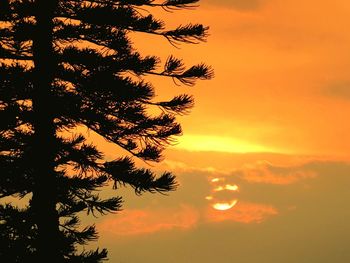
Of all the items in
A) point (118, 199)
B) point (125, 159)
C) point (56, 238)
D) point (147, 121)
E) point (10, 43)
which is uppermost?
point (10, 43)

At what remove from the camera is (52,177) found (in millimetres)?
9391

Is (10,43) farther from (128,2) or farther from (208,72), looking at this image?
(208,72)

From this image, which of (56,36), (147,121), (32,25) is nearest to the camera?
(32,25)

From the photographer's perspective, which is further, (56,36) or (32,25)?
(56,36)

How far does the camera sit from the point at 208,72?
34.9ft

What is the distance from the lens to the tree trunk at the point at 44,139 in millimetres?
9234

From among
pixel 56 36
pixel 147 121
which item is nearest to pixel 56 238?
pixel 147 121

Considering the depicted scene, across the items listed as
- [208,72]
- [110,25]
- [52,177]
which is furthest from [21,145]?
[208,72]

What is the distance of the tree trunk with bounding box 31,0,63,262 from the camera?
30.3 feet

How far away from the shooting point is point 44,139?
9281mm

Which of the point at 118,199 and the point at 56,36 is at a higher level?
the point at 56,36

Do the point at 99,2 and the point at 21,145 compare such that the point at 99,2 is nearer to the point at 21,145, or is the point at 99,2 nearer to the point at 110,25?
the point at 110,25

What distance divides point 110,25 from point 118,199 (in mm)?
2961

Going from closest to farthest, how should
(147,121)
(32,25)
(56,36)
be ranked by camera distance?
(32,25) < (56,36) < (147,121)
